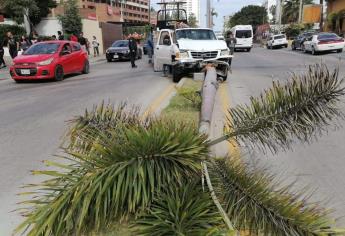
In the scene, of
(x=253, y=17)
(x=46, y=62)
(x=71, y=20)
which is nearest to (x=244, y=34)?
(x=71, y=20)

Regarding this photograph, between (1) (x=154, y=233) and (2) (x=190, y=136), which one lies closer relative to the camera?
(1) (x=154, y=233)

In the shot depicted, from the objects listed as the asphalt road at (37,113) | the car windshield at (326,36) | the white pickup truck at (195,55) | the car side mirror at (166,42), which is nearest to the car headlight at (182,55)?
the white pickup truck at (195,55)

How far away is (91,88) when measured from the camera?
44.1 feet

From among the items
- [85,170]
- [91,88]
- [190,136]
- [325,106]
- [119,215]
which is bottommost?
[91,88]

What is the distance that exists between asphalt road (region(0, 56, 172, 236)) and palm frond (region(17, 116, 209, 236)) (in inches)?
Answer: 37.5

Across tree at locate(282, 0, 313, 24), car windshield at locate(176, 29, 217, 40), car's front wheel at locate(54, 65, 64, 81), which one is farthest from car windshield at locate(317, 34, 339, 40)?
tree at locate(282, 0, 313, 24)

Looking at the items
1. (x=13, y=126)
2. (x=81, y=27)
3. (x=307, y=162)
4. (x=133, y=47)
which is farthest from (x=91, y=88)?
(x=81, y=27)

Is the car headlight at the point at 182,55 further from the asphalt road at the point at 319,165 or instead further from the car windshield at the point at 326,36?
the car windshield at the point at 326,36

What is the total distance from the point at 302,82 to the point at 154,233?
1358 millimetres

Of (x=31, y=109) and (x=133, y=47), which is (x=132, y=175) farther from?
(x=133, y=47)

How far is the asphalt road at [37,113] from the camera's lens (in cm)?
486

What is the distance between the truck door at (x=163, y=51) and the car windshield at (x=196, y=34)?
1.53 feet

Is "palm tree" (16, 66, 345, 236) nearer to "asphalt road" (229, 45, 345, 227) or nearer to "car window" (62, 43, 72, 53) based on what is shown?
"asphalt road" (229, 45, 345, 227)

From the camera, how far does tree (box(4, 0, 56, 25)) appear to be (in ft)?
104
